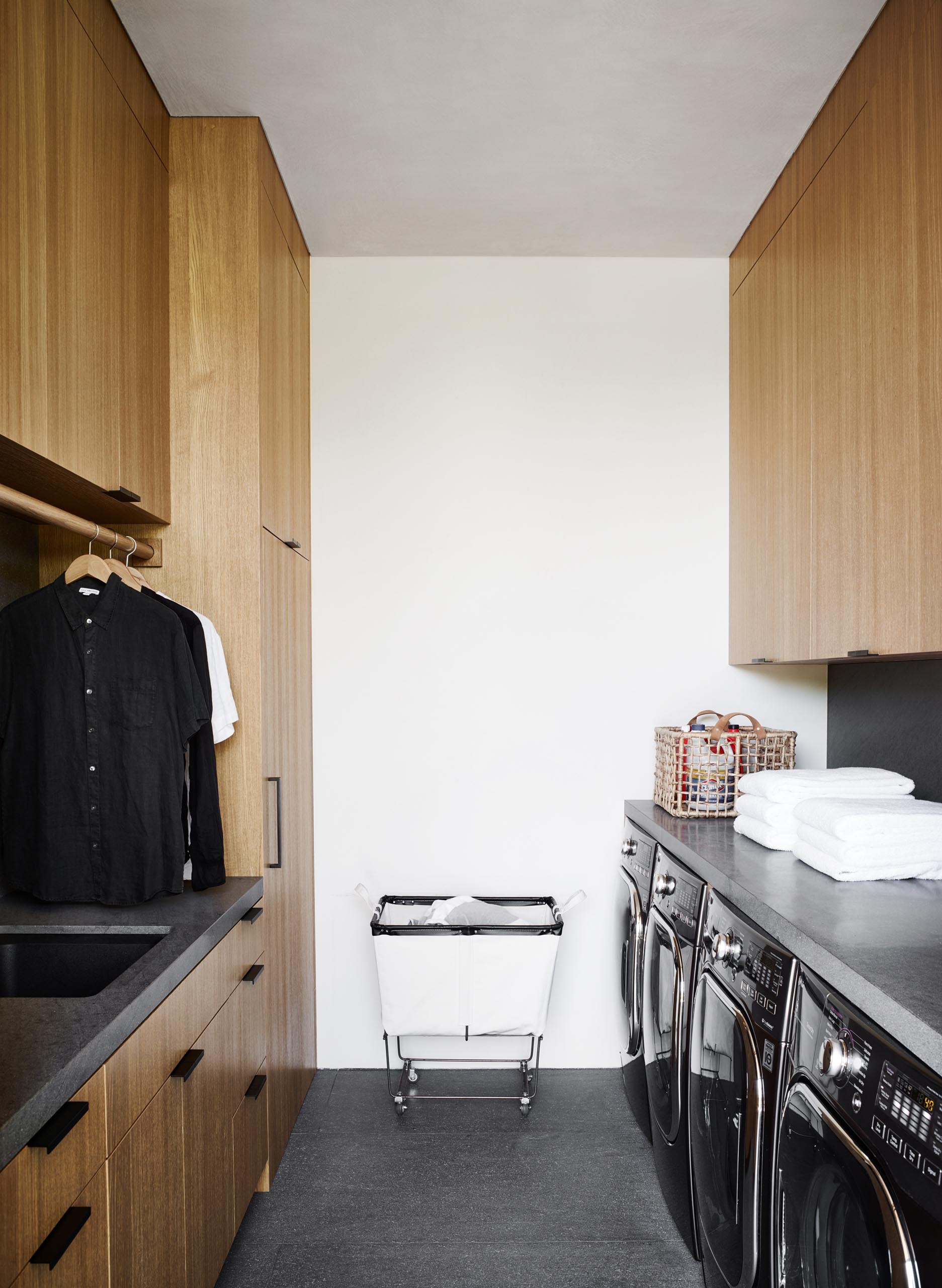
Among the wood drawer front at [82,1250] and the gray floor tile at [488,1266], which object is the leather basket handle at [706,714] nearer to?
the gray floor tile at [488,1266]

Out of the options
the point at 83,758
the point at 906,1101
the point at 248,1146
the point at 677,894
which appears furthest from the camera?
the point at 677,894

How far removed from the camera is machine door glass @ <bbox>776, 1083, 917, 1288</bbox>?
0.93 meters

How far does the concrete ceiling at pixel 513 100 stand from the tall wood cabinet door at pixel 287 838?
111 centimetres

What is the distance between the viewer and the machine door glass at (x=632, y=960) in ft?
7.57

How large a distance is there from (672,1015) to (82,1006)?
4.34ft

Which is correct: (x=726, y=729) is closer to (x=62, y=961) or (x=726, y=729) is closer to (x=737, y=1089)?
(x=737, y=1089)

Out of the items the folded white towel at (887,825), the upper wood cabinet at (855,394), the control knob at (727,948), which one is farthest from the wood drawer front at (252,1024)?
the upper wood cabinet at (855,394)

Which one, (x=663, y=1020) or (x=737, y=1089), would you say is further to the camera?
(x=663, y=1020)

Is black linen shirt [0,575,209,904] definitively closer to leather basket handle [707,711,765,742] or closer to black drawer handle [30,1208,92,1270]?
black drawer handle [30,1208,92,1270]


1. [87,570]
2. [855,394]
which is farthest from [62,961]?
[855,394]

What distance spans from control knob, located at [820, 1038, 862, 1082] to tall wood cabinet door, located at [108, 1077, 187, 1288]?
1039 mm

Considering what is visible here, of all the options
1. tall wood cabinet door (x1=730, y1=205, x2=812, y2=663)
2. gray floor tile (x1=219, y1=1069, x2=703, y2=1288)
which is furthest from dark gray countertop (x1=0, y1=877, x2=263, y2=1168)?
tall wood cabinet door (x1=730, y1=205, x2=812, y2=663)

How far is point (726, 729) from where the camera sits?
2.68m

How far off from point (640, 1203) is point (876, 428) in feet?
6.47
